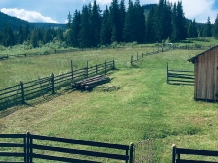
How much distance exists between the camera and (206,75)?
21469 mm

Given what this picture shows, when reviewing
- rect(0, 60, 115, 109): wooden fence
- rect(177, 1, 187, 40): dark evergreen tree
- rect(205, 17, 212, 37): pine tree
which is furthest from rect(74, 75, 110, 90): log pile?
rect(205, 17, 212, 37): pine tree

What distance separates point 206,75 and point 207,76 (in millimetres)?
105

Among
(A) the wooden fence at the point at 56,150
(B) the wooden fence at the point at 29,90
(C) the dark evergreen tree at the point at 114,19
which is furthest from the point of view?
(C) the dark evergreen tree at the point at 114,19

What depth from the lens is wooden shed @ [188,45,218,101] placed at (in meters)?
21.1

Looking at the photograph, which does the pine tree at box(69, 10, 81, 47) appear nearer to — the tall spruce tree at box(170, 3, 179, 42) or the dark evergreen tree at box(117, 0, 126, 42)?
the dark evergreen tree at box(117, 0, 126, 42)

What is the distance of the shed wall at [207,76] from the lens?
69.3ft

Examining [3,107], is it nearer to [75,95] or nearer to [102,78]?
[75,95]

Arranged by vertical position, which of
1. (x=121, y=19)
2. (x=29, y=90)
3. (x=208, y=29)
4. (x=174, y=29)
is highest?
(x=121, y=19)

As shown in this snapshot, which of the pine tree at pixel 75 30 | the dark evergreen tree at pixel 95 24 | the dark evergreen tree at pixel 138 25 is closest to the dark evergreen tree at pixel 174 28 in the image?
the dark evergreen tree at pixel 138 25

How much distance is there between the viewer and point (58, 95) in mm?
24219

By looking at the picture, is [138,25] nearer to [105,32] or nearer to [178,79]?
[105,32]

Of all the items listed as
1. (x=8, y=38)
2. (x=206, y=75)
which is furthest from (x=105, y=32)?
(x=206, y=75)

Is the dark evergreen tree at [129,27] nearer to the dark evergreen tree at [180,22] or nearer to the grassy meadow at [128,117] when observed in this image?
the dark evergreen tree at [180,22]

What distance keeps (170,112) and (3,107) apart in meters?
11.6
